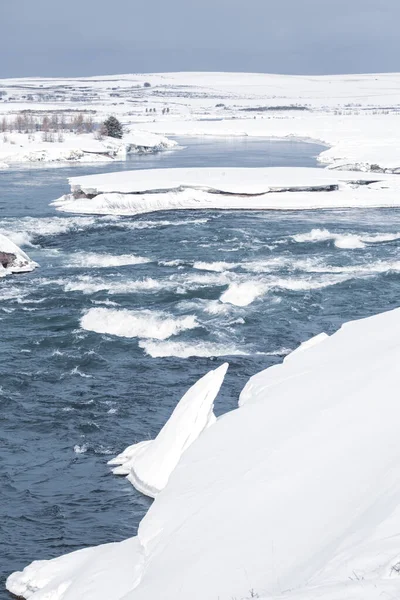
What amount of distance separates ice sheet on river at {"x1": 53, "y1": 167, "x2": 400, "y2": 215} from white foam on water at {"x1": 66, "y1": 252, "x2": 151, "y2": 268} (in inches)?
453

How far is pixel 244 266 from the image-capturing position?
31.5m

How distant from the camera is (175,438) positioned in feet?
48.9

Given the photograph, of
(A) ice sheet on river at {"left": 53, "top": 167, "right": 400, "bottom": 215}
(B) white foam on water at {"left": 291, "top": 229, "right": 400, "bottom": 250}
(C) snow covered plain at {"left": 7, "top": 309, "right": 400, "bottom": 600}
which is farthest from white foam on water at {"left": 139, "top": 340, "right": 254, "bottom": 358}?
(A) ice sheet on river at {"left": 53, "top": 167, "right": 400, "bottom": 215}

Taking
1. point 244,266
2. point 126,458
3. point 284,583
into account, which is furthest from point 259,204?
point 284,583

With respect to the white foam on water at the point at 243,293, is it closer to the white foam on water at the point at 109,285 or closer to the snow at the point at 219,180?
the white foam on water at the point at 109,285

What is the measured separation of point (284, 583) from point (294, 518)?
1.51 m

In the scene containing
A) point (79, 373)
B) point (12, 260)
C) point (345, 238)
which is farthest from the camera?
point (345, 238)

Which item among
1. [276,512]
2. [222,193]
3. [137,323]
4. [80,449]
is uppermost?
[222,193]

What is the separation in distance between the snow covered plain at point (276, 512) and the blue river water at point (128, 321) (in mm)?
2084

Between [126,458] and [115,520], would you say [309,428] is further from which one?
[126,458]

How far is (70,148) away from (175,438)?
60656mm

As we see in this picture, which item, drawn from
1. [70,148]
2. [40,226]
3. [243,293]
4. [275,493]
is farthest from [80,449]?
[70,148]

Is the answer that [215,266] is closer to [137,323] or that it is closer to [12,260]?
[12,260]

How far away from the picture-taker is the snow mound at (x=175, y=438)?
14.8 m
